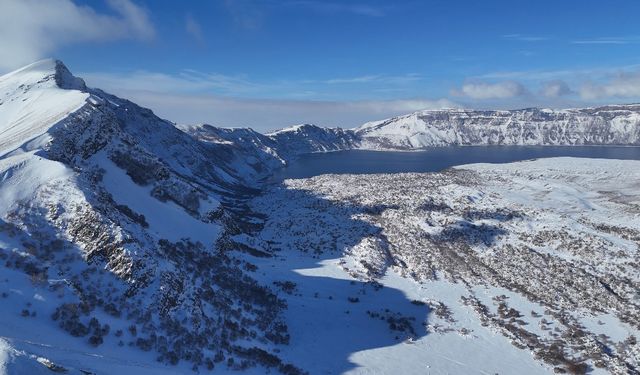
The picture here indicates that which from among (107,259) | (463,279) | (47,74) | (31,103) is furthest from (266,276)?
(47,74)

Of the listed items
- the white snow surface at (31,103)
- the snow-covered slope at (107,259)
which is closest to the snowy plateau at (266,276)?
the snow-covered slope at (107,259)

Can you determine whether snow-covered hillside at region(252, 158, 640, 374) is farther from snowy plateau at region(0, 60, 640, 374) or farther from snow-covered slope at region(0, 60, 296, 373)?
snow-covered slope at region(0, 60, 296, 373)

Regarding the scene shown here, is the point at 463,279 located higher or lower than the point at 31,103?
lower

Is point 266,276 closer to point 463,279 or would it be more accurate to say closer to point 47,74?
point 463,279

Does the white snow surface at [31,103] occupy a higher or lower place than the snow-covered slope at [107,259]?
higher

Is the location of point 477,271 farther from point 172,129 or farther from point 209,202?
point 172,129

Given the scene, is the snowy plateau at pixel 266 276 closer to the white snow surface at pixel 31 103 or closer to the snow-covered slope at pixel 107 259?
the snow-covered slope at pixel 107 259

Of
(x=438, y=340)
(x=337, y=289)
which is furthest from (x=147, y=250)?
(x=438, y=340)

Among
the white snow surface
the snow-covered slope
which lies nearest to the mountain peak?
the white snow surface
